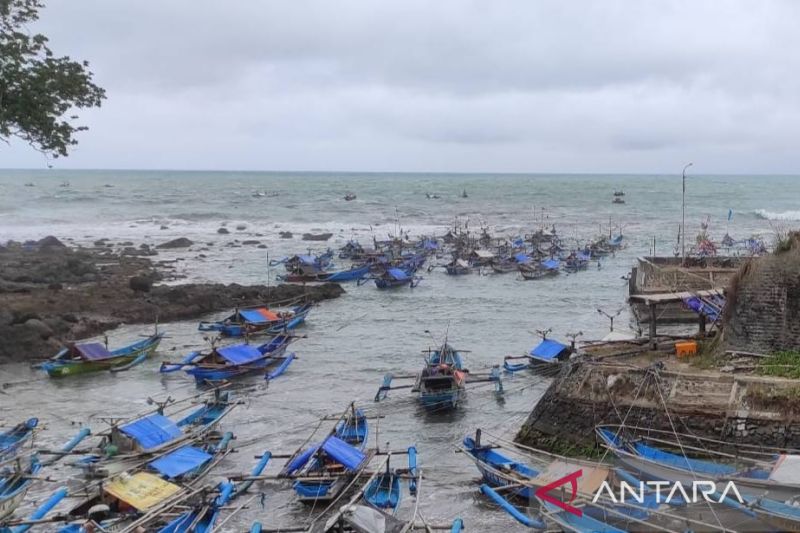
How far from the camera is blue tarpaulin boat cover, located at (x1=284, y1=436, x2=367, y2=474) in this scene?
1780cm

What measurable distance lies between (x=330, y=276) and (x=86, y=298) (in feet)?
55.1

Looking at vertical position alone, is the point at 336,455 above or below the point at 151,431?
above

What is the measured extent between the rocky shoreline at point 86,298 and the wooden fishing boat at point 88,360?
83.6 inches

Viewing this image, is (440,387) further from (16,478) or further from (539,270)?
(539,270)

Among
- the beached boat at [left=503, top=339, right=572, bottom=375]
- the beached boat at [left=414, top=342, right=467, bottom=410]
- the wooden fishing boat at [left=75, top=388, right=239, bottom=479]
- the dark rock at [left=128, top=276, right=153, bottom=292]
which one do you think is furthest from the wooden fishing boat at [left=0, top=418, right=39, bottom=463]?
the dark rock at [left=128, top=276, right=153, bottom=292]

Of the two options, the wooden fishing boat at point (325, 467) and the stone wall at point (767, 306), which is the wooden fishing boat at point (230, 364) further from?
the stone wall at point (767, 306)

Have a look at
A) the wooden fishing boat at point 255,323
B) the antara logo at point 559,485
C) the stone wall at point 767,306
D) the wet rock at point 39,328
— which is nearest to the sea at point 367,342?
the wooden fishing boat at point 255,323

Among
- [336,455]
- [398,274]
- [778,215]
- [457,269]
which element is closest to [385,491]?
[336,455]

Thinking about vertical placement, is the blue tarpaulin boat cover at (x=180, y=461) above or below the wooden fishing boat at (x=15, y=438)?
below

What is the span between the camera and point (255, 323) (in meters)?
35.8

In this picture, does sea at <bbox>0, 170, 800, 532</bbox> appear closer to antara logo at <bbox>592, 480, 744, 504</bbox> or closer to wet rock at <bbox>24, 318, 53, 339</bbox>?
wet rock at <bbox>24, 318, 53, 339</bbox>

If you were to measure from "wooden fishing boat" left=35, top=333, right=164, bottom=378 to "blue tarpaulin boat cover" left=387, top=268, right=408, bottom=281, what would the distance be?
21.4 metres

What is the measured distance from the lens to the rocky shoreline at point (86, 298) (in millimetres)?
31656

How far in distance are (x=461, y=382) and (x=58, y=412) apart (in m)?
13.1
